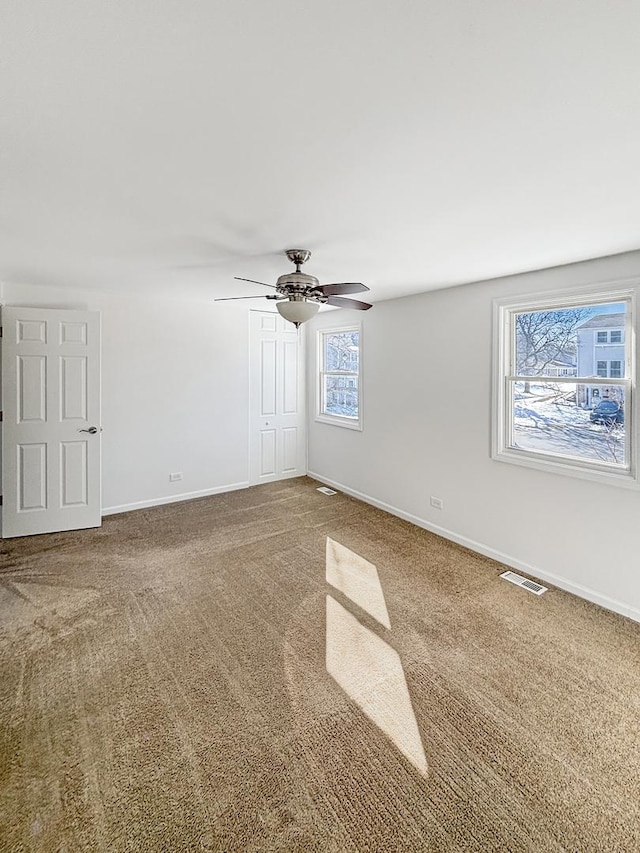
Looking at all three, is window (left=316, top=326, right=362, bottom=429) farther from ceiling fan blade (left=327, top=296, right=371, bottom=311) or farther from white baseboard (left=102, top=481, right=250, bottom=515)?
ceiling fan blade (left=327, top=296, right=371, bottom=311)

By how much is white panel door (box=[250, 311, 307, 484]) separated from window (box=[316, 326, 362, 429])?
377 millimetres

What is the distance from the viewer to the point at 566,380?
318 cm

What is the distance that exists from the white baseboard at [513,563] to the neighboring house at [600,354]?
1370mm

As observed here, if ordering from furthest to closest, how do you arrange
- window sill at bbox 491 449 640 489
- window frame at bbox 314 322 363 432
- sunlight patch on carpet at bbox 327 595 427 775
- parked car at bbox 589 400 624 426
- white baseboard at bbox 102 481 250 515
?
1. window frame at bbox 314 322 363 432
2. white baseboard at bbox 102 481 250 515
3. parked car at bbox 589 400 624 426
4. window sill at bbox 491 449 640 489
5. sunlight patch on carpet at bbox 327 595 427 775

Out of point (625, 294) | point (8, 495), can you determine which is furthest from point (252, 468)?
point (625, 294)

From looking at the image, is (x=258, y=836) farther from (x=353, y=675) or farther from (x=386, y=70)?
(x=386, y=70)

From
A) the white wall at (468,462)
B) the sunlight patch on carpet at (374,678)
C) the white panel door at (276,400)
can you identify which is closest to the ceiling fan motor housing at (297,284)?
the white wall at (468,462)

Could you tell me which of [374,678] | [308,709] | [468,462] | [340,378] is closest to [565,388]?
[468,462]

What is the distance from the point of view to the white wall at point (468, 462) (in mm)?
2955

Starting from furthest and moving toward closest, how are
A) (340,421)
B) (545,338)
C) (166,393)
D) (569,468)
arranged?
(340,421) < (166,393) < (545,338) < (569,468)

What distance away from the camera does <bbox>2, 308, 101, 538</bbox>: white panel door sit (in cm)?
398

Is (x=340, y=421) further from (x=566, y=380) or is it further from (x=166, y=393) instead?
(x=566, y=380)

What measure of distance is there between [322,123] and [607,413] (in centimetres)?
279

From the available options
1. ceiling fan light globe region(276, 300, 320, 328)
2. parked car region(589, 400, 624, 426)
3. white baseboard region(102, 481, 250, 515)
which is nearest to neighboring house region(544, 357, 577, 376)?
parked car region(589, 400, 624, 426)
